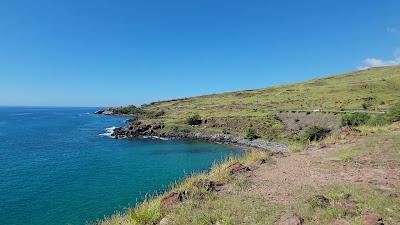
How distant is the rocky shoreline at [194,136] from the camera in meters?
71.9

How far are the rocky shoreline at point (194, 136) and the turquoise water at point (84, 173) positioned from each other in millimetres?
5208

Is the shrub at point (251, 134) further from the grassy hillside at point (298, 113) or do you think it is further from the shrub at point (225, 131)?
the shrub at point (225, 131)

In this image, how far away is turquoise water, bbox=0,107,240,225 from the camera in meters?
33.2

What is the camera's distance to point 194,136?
88.5 metres

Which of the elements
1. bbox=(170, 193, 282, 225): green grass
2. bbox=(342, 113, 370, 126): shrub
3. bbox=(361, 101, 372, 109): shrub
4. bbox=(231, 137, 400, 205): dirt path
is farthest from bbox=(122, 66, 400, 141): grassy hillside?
bbox=(170, 193, 282, 225): green grass

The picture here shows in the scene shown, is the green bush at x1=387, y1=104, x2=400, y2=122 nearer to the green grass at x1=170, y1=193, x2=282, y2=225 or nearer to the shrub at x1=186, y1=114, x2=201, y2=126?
the green grass at x1=170, y1=193, x2=282, y2=225

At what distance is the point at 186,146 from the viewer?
76.2 m

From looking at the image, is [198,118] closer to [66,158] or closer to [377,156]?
[66,158]

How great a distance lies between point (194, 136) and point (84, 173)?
41586 mm

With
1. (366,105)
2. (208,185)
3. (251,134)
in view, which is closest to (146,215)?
(208,185)

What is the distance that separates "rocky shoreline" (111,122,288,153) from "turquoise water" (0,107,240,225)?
5208mm

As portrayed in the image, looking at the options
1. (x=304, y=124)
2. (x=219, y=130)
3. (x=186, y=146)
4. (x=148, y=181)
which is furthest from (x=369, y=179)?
(x=219, y=130)

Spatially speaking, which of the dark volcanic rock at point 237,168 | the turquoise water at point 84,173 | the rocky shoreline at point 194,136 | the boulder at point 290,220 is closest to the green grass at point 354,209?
the boulder at point 290,220

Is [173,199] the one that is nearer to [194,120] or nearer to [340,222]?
[340,222]
